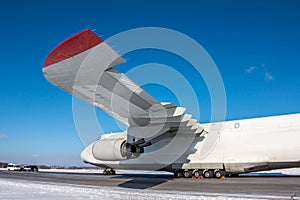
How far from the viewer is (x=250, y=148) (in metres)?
13.4

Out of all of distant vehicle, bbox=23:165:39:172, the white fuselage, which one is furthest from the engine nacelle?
distant vehicle, bbox=23:165:39:172

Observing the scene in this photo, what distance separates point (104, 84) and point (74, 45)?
6.88 ft

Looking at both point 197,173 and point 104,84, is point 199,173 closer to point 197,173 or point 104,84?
Answer: point 197,173

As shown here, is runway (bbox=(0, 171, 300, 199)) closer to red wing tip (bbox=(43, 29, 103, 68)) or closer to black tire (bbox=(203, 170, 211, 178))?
black tire (bbox=(203, 170, 211, 178))

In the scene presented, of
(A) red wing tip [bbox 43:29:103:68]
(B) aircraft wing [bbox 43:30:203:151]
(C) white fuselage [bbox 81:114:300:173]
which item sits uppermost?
(A) red wing tip [bbox 43:29:103:68]

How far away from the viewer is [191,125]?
13500 mm

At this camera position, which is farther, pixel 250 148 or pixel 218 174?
pixel 218 174

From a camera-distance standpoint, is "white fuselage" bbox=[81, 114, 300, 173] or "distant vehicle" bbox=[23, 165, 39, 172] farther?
"distant vehicle" bbox=[23, 165, 39, 172]

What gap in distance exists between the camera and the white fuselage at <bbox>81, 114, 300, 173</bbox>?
1270 centimetres

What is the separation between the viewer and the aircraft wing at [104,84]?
548cm

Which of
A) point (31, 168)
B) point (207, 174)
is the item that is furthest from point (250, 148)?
point (31, 168)

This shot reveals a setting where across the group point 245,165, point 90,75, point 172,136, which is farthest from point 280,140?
point 90,75

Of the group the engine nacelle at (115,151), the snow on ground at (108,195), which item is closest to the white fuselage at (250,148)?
the engine nacelle at (115,151)

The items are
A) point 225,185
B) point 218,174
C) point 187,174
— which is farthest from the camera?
point 187,174
